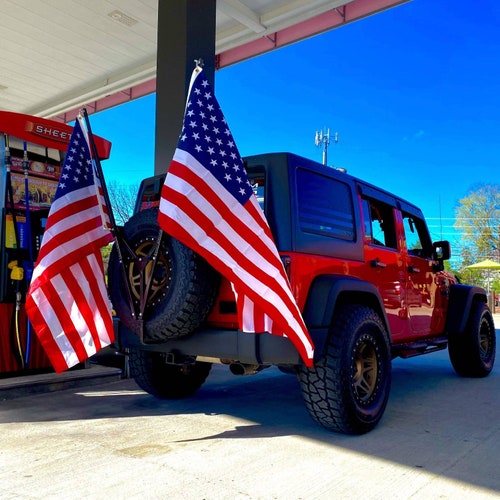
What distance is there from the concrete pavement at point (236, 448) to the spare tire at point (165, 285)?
814mm

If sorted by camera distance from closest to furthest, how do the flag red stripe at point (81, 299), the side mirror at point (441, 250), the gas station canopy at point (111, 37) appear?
the flag red stripe at point (81, 299)
the side mirror at point (441, 250)
the gas station canopy at point (111, 37)

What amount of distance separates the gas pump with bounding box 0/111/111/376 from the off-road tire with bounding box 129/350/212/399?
128 cm

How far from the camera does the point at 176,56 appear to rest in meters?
7.04

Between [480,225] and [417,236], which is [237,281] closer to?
[417,236]

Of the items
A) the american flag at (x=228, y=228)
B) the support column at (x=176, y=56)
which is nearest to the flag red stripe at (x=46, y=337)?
the american flag at (x=228, y=228)

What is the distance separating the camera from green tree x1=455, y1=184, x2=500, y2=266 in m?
38.0

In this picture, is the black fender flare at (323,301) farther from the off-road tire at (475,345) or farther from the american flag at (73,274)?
the off-road tire at (475,345)

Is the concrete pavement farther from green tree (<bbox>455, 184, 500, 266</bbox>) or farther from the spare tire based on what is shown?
green tree (<bbox>455, 184, 500, 266</bbox>)

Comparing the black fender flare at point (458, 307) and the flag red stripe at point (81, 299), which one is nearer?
the flag red stripe at point (81, 299)

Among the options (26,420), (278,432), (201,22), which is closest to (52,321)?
(26,420)

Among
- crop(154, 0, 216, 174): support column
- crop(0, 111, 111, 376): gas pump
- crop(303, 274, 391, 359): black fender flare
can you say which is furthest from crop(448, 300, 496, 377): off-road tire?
crop(0, 111, 111, 376): gas pump

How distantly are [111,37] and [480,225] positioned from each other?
35.2m

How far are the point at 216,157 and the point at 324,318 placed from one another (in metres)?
1.32

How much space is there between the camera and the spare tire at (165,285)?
11.2ft
